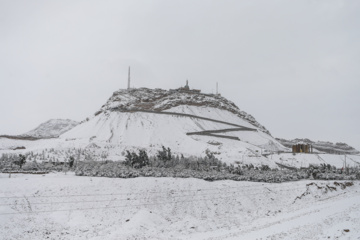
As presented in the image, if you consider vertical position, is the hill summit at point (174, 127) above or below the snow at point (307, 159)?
above

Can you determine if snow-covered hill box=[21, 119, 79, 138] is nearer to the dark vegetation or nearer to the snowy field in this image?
the dark vegetation

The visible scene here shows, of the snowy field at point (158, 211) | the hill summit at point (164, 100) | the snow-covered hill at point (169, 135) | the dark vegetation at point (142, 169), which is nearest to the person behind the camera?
the snowy field at point (158, 211)

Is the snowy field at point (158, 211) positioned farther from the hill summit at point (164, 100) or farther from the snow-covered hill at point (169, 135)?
the hill summit at point (164, 100)

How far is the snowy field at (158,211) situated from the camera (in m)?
13.7

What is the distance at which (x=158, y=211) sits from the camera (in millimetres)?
17062

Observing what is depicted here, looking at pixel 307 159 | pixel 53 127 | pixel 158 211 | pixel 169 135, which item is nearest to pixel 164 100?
pixel 169 135

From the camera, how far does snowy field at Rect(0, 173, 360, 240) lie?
1374cm

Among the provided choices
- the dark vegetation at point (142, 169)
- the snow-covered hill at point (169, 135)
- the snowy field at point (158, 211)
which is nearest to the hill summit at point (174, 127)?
the snow-covered hill at point (169, 135)

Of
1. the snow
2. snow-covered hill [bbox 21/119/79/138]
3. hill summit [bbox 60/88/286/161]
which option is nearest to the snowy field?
hill summit [bbox 60/88/286/161]

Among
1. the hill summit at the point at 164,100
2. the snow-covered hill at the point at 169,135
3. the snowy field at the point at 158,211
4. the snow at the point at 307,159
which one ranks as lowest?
the snowy field at the point at 158,211

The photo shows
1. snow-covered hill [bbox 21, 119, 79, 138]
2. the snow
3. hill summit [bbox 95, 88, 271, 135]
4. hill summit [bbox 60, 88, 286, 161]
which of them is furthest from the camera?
snow-covered hill [bbox 21, 119, 79, 138]

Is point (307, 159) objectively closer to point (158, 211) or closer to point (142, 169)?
point (142, 169)

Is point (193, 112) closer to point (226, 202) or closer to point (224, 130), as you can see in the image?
point (224, 130)

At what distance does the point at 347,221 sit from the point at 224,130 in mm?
56277
